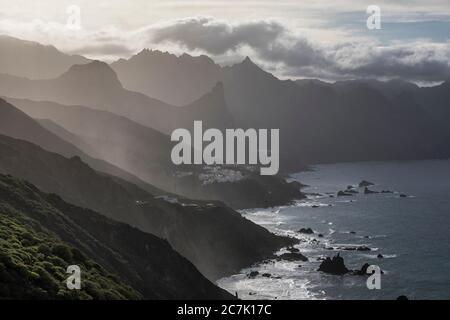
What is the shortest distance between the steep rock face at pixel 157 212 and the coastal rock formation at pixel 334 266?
2046cm

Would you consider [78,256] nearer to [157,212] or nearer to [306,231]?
[157,212]

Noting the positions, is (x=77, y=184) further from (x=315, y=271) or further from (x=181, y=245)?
(x=315, y=271)

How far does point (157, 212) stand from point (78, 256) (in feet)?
262

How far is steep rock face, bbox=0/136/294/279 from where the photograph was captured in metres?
124

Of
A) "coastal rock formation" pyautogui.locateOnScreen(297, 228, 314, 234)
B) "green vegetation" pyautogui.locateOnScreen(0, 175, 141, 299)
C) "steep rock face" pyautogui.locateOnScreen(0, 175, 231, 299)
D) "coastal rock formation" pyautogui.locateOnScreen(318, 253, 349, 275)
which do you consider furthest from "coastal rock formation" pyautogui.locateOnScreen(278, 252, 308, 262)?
"green vegetation" pyautogui.locateOnScreen(0, 175, 141, 299)

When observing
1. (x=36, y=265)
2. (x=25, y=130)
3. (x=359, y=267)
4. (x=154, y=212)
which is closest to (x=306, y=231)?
(x=359, y=267)

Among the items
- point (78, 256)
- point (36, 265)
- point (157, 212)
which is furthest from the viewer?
point (157, 212)

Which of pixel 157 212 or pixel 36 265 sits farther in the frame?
pixel 157 212

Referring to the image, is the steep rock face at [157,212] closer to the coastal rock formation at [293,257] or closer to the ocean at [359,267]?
the coastal rock formation at [293,257]

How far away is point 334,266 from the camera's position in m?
132

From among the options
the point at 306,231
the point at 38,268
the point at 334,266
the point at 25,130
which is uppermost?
the point at 25,130

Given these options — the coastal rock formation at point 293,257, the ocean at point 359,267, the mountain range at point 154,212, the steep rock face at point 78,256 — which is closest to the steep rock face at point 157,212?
the mountain range at point 154,212

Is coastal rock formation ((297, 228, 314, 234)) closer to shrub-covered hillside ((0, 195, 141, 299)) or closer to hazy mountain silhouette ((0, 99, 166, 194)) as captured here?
hazy mountain silhouette ((0, 99, 166, 194))

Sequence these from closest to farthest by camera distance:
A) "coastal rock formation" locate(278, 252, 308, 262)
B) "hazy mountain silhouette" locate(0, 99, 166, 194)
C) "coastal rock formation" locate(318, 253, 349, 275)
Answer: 1. "coastal rock formation" locate(318, 253, 349, 275)
2. "coastal rock formation" locate(278, 252, 308, 262)
3. "hazy mountain silhouette" locate(0, 99, 166, 194)
